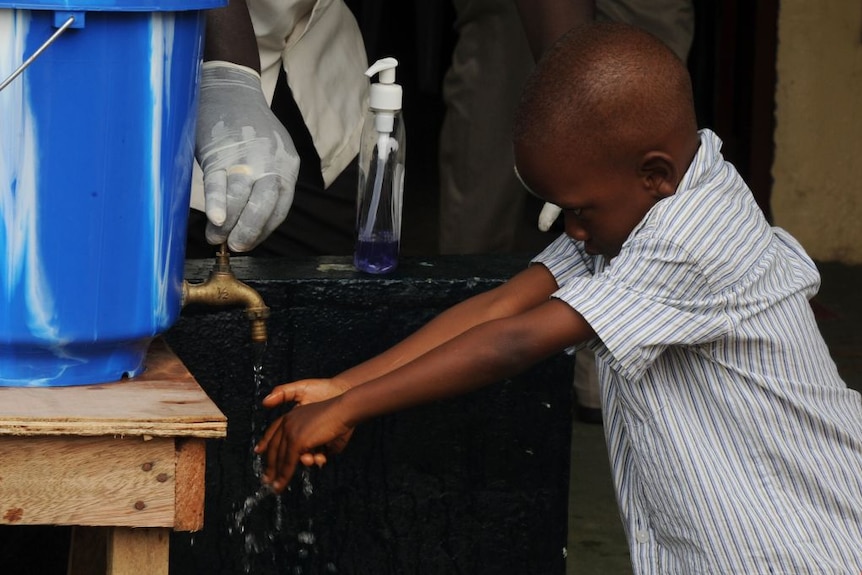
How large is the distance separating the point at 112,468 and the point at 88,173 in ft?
1.17

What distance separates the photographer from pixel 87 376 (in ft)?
6.07

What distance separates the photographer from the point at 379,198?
8.54ft

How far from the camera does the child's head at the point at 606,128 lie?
72.8 inches

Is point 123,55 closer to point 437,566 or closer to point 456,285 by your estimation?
point 456,285

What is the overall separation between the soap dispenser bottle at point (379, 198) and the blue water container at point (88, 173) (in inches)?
29.7

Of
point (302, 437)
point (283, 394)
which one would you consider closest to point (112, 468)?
point (302, 437)

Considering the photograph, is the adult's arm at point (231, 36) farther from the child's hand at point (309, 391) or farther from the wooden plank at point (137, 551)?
the wooden plank at point (137, 551)

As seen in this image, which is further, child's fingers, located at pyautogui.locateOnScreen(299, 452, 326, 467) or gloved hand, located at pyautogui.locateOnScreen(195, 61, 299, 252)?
gloved hand, located at pyautogui.locateOnScreen(195, 61, 299, 252)

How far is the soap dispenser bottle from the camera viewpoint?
2586 mm

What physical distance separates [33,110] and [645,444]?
96 centimetres

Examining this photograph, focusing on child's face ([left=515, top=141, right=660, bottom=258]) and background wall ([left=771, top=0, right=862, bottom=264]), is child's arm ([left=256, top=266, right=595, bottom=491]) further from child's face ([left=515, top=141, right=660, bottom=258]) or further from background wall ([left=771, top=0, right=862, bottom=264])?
background wall ([left=771, top=0, right=862, bottom=264])

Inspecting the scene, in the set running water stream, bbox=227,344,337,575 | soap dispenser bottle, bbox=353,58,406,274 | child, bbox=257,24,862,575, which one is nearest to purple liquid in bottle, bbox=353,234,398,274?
soap dispenser bottle, bbox=353,58,406,274

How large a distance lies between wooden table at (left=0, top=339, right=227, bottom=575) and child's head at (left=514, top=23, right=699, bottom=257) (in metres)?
0.56

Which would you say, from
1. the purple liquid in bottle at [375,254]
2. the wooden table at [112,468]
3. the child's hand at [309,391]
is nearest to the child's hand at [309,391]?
the child's hand at [309,391]
